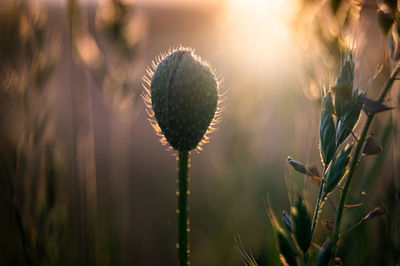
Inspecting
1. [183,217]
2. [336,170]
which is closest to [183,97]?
[183,217]

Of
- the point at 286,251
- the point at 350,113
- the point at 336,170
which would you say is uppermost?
the point at 350,113

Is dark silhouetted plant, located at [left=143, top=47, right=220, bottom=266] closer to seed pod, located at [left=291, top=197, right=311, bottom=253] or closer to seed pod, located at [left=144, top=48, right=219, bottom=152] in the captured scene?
seed pod, located at [left=144, top=48, right=219, bottom=152]

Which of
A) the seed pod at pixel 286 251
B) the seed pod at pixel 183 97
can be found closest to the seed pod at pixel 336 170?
the seed pod at pixel 286 251

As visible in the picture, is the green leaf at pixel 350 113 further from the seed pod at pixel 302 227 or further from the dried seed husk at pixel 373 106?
the seed pod at pixel 302 227

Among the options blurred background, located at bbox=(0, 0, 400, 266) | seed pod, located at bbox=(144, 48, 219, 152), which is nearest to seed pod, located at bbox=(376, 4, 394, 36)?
blurred background, located at bbox=(0, 0, 400, 266)

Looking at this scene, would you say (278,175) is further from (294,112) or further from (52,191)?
(52,191)

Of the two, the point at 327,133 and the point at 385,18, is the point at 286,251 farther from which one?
the point at 385,18
